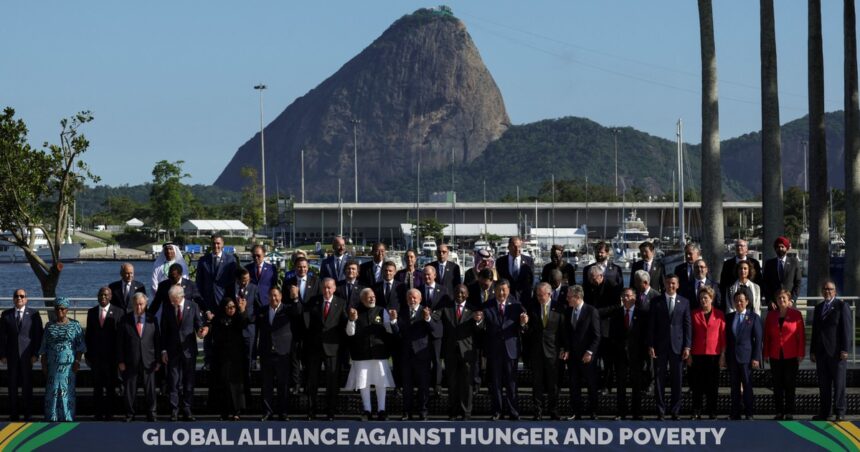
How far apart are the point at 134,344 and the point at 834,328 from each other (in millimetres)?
8624

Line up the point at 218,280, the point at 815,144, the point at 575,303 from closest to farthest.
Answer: the point at 575,303 < the point at 218,280 < the point at 815,144

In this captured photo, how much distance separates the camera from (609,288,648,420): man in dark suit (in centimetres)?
1534

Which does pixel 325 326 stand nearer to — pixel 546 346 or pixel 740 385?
pixel 546 346

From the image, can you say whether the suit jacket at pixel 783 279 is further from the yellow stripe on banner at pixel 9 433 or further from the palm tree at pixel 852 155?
the yellow stripe on banner at pixel 9 433

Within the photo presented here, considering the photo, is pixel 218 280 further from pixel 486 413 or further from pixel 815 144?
pixel 815 144

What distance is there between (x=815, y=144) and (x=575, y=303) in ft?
39.5

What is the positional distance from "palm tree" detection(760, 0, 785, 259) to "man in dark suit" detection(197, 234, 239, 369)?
10.7 metres

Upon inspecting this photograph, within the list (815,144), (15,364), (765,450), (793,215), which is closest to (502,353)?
(765,450)

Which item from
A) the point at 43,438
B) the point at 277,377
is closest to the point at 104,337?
the point at 277,377

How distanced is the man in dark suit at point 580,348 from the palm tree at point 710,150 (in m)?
7.15

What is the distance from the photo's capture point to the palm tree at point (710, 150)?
21656 mm

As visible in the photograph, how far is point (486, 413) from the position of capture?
15.9 metres

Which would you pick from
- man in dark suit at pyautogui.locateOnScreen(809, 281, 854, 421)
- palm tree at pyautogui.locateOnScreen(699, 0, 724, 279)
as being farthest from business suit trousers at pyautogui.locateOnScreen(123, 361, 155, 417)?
palm tree at pyautogui.locateOnScreen(699, 0, 724, 279)

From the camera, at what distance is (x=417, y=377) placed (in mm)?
15469
